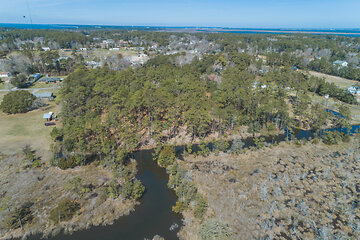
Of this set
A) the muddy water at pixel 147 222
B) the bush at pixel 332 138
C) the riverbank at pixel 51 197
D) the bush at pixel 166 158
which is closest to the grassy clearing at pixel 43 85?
the riverbank at pixel 51 197

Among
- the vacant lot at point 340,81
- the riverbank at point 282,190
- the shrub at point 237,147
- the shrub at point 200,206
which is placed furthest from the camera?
the vacant lot at point 340,81

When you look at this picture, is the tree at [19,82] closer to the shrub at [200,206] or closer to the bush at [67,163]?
the bush at [67,163]

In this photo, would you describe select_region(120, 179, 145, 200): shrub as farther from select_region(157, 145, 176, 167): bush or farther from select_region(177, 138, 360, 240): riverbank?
select_region(157, 145, 176, 167): bush

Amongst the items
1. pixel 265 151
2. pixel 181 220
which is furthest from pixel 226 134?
pixel 181 220

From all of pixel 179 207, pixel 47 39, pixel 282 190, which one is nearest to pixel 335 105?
pixel 282 190

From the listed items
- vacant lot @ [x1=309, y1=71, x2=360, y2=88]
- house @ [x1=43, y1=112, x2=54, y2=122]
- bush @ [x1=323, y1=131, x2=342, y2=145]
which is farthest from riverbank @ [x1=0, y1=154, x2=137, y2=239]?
vacant lot @ [x1=309, y1=71, x2=360, y2=88]

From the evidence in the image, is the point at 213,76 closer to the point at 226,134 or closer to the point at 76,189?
the point at 226,134
